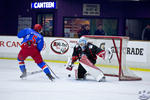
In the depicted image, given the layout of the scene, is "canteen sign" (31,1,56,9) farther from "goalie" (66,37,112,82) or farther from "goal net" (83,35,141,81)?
"goalie" (66,37,112,82)

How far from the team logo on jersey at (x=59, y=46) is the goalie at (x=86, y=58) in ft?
13.3

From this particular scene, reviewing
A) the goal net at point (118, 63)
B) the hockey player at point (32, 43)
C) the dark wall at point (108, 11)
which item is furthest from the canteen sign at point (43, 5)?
the hockey player at point (32, 43)

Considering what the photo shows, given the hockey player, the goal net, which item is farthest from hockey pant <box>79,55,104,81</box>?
the hockey player

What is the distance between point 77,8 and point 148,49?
6.85m

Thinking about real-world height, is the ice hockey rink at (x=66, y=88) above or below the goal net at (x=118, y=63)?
below

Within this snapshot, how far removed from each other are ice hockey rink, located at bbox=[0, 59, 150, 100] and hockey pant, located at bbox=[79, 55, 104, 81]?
0.54ft

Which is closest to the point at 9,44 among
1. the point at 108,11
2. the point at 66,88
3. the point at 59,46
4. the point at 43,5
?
the point at 59,46

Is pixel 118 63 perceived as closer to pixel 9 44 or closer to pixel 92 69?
pixel 92 69

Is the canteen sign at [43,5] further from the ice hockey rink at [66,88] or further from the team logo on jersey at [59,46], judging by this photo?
the ice hockey rink at [66,88]

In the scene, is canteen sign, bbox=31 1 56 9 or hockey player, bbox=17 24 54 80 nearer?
hockey player, bbox=17 24 54 80

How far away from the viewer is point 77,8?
17422mm

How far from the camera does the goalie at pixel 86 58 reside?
8266mm

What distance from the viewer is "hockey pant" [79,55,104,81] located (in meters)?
8.25

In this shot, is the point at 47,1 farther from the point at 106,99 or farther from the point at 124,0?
the point at 106,99
